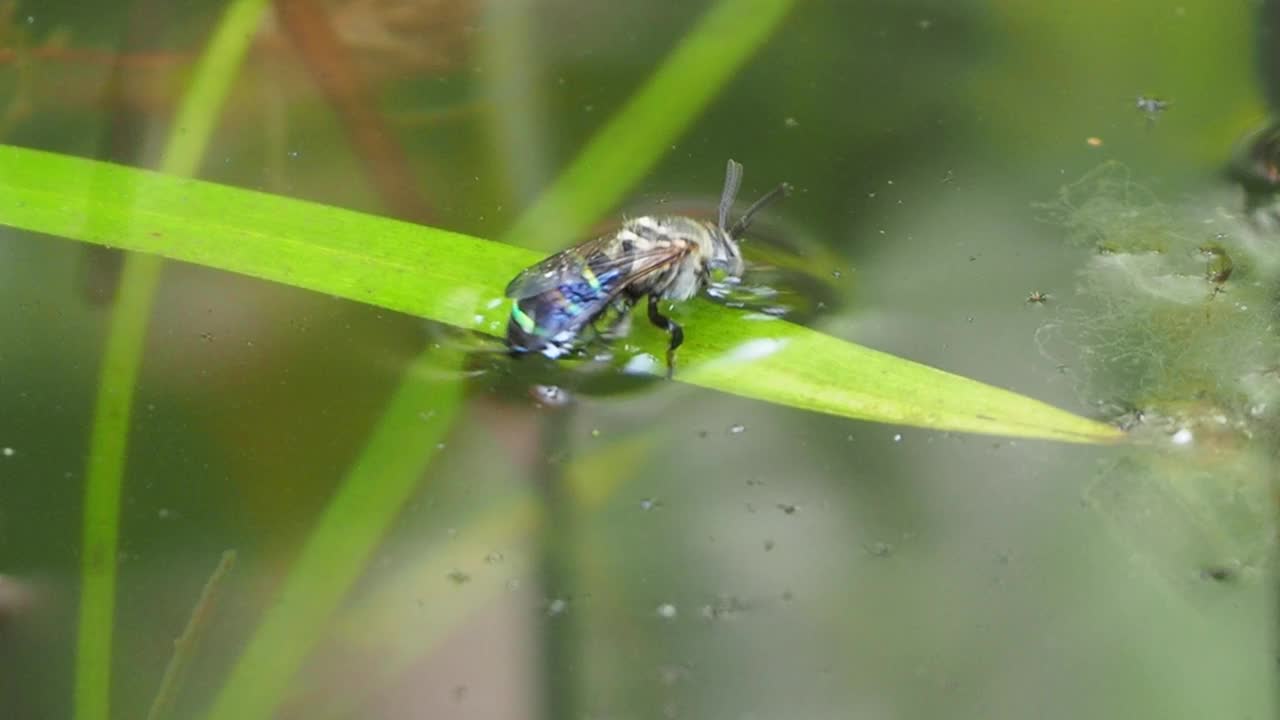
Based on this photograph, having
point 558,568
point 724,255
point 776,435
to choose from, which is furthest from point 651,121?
point 558,568

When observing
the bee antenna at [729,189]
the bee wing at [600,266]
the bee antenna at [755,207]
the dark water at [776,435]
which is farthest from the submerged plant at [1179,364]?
the bee wing at [600,266]

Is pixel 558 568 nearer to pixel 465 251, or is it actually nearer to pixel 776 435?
pixel 776 435

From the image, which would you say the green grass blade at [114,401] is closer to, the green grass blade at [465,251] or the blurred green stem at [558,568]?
the green grass blade at [465,251]

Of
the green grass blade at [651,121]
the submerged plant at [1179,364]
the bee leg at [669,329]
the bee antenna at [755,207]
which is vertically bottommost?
the submerged plant at [1179,364]

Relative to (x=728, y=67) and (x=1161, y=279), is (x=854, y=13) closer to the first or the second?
(x=728, y=67)

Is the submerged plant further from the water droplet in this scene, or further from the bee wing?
the bee wing

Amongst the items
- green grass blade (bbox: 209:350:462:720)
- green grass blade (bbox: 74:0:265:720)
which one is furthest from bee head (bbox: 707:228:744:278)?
green grass blade (bbox: 74:0:265:720)
